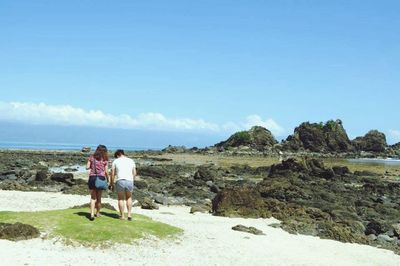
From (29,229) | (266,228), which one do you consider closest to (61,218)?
(29,229)

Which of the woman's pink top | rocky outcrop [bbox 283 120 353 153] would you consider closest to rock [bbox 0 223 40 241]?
the woman's pink top

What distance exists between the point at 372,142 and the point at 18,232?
14501cm

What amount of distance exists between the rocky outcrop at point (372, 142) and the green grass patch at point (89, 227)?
5391 inches

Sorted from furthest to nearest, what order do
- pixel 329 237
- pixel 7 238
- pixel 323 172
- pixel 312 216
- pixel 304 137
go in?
1. pixel 304 137
2. pixel 323 172
3. pixel 312 216
4. pixel 329 237
5. pixel 7 238

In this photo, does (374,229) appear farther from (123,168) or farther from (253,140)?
(253,140)

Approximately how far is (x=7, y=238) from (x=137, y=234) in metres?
4.19

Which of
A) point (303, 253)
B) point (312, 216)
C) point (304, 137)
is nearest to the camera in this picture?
point (303, 253)

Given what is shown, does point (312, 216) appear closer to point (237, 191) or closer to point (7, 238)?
point (237, 191)

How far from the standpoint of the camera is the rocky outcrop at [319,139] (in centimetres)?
14038

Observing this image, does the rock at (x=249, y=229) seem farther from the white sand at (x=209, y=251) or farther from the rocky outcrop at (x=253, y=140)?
the rocky outcrop at (x=253, y=140)

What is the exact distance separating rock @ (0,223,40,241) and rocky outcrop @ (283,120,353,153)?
123705 mm

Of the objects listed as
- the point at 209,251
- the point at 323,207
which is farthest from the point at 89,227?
the point at 323,207

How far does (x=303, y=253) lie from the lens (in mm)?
19391

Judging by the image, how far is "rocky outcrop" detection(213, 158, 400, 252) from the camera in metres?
25.1
